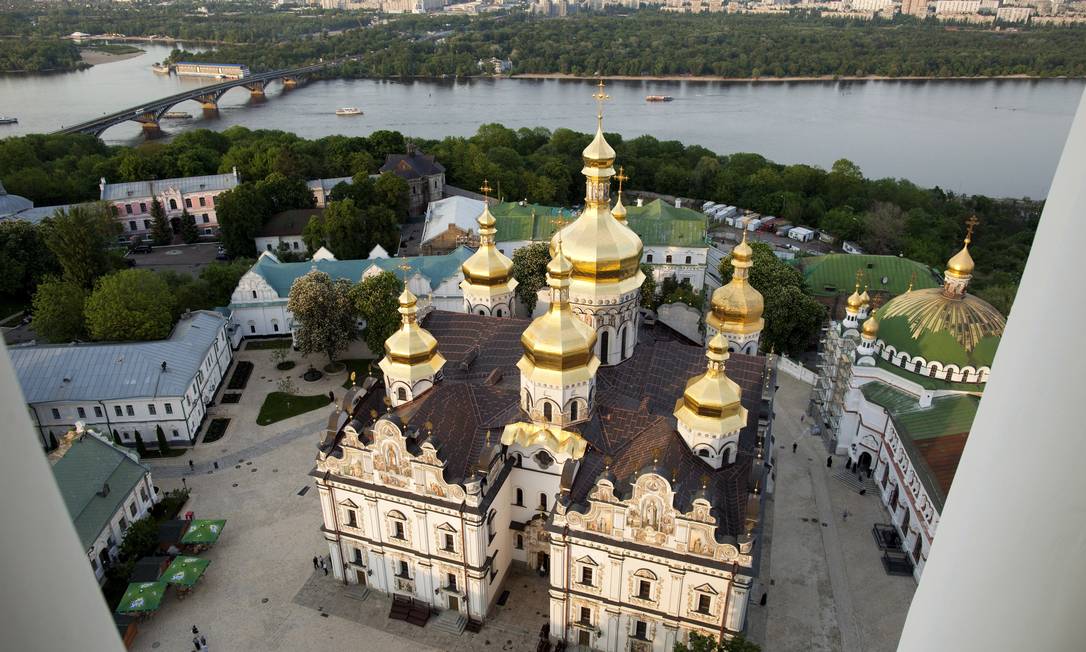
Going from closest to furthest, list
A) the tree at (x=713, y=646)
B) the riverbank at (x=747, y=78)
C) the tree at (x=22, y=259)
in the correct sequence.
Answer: the tree at (x=713, y=646) → the tree at (x=22, y=259) → the riverbank at (x=747, y=78)

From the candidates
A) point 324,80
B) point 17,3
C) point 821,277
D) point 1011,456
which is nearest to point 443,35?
point 324,80

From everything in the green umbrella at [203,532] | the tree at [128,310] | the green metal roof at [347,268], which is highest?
the tree at [128,310]

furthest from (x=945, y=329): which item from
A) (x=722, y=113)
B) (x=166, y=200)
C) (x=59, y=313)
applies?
(x=722, y=113)

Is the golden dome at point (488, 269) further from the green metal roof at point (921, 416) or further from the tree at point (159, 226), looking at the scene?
the tree at point (159, 226)

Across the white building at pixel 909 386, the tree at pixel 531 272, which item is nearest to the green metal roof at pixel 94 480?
the tree at pixel 531 272

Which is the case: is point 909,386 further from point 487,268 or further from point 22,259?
point 22,259

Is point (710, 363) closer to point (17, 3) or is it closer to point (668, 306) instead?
point (668, 306)

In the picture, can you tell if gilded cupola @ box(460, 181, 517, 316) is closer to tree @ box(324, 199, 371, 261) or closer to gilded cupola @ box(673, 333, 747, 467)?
gilded cupola @ box(673, 333, 747, 467)
